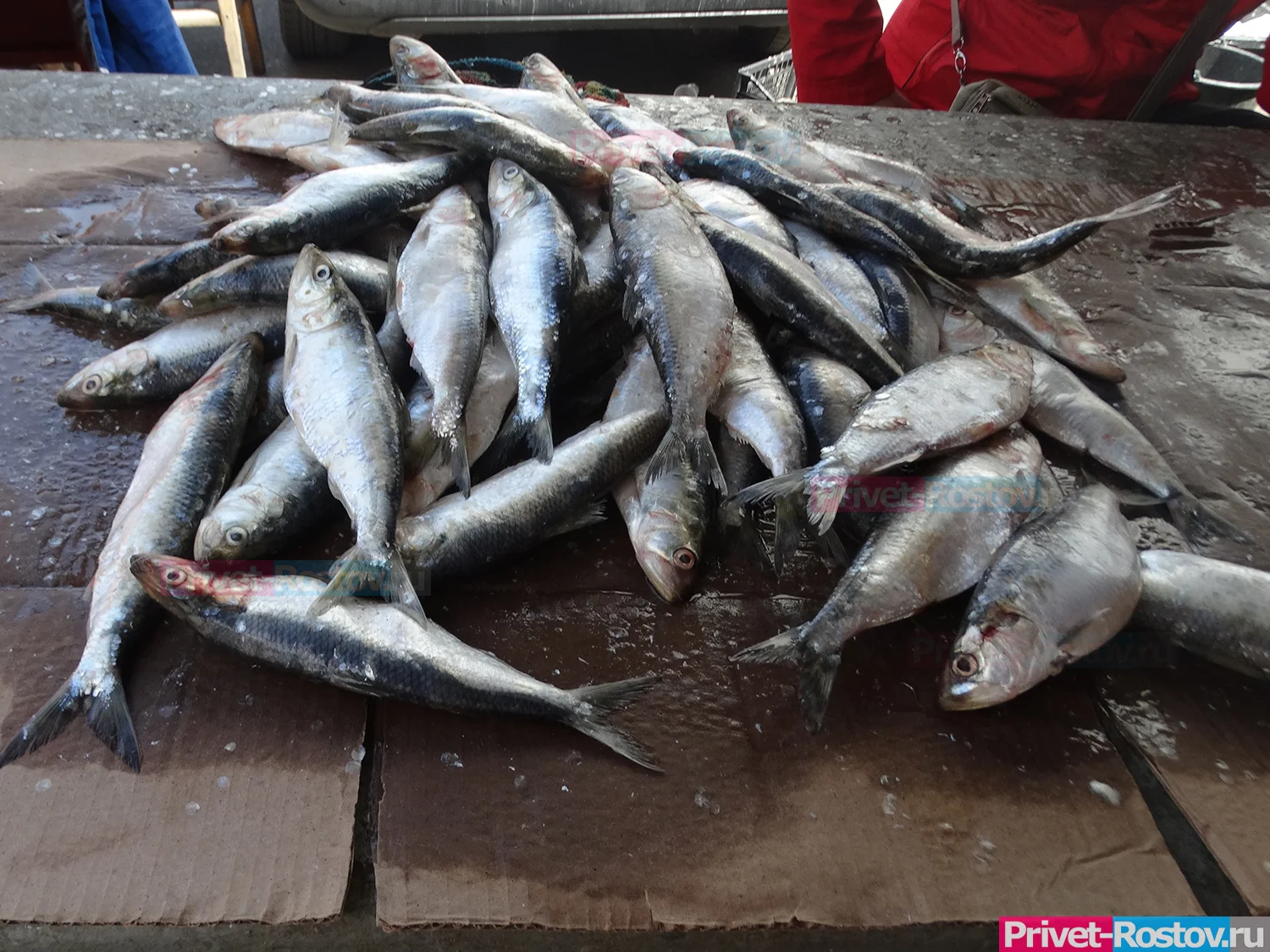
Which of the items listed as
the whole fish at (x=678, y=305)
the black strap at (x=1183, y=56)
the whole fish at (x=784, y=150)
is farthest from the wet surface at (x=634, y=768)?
the black strap at (x=1183, y=56)

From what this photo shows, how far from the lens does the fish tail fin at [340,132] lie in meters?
2.95

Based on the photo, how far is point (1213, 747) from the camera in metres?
1.78

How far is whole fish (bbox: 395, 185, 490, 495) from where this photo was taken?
77.5 inches

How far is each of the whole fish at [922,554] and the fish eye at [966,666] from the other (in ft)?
0.53

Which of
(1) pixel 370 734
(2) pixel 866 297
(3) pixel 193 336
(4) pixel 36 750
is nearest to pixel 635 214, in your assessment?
(2) pixel 866 297

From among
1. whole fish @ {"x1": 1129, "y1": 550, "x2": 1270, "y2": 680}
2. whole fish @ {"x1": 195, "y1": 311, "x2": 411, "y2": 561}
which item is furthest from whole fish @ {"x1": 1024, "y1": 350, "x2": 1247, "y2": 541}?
whole fish @ {"x1": 195, "y1": 311, "x2": 411, "y2": 561}

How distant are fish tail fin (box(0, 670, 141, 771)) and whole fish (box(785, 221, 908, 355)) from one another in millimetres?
2190

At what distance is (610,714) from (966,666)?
2.59ft

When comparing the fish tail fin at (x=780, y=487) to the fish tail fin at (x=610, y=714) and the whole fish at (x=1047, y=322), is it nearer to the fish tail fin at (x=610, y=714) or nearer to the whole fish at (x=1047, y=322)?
the fish tail fin at (x=610, y=714)

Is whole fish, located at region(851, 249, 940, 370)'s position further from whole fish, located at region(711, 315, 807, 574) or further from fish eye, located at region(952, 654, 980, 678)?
fish eye, located at region(952, 654, 980, 678)

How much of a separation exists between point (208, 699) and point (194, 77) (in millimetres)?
3653

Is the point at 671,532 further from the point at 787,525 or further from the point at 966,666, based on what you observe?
the point at 966,666

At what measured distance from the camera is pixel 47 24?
4.57 metres

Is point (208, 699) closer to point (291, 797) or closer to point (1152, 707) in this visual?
point (291, 797)
